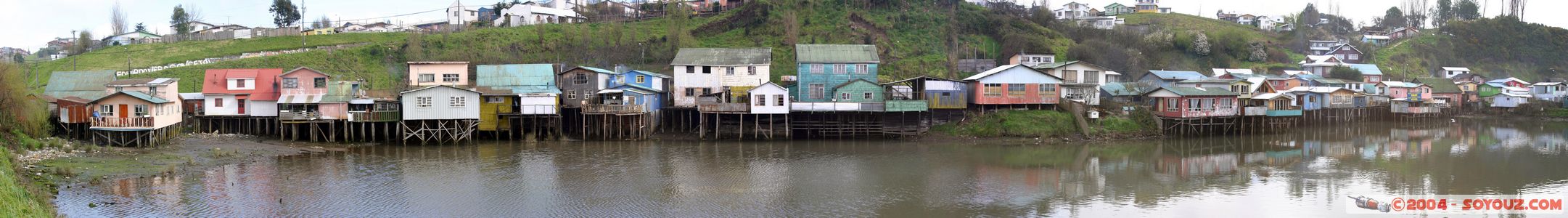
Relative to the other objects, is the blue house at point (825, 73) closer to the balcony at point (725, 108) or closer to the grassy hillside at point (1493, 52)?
the balcony at point (725, 108)

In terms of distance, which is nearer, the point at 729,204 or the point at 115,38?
the point at 729,204

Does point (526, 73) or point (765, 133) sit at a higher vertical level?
point (526, 73)

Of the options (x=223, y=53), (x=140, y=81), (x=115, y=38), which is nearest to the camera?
(x=140, y=81)

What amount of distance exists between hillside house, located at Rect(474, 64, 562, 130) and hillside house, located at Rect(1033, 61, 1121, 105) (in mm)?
23439

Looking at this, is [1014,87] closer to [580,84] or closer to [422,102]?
[580,84]

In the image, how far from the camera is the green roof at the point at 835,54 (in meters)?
45.5

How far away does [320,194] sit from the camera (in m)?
25.2

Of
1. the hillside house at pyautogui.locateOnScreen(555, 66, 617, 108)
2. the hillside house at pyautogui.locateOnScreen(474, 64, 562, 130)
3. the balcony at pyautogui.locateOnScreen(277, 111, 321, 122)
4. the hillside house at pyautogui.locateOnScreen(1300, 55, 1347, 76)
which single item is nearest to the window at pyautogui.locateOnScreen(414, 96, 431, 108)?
the hillside house at pyautogui.locateOnScreen(474, 64, 562, 130)

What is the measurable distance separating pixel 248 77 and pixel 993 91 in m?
32.5

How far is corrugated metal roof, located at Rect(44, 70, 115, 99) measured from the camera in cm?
4144

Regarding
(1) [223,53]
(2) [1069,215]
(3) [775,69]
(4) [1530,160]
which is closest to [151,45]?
(1) [223,53]

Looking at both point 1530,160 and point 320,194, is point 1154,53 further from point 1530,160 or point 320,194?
point 320,194

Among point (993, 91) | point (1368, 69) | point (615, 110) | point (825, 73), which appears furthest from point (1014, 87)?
point (1368, 69)

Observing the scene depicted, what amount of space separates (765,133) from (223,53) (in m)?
41.3
